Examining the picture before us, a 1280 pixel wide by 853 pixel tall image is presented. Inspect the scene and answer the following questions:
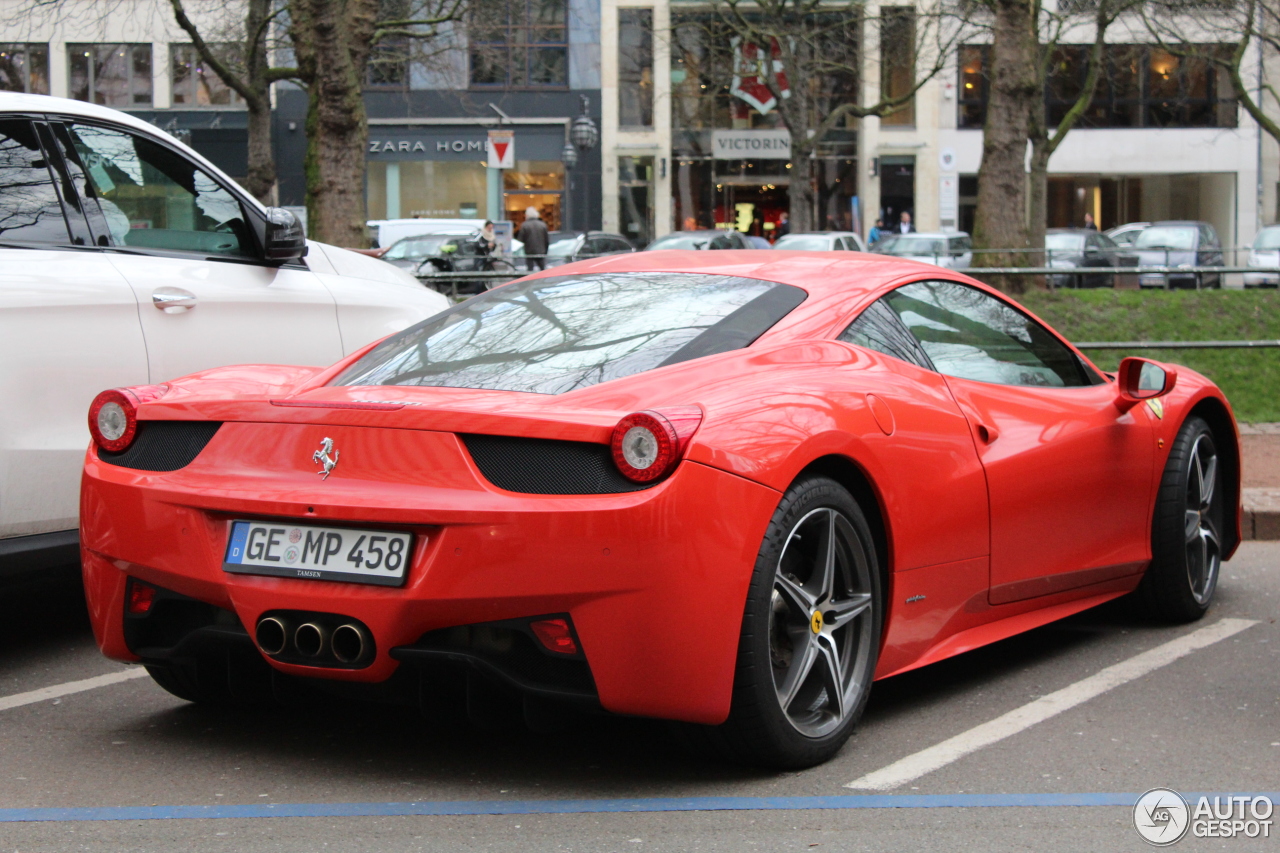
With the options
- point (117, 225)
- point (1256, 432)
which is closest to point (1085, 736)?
point (117, 225)

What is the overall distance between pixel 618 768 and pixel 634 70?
143ft

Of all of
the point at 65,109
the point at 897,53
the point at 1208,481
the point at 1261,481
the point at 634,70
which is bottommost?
the point at 1261,481

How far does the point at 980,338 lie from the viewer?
15.7 feet

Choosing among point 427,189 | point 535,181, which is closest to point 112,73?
point 427,189

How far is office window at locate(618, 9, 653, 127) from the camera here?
149ft

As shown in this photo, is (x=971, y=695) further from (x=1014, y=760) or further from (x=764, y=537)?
(x=764, y=537)

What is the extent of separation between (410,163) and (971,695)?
4327cm

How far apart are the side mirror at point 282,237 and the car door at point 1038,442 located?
8.01 ft

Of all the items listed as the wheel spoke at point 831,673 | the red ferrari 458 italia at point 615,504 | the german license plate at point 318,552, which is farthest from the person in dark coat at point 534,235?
the german license plate at point 318,552

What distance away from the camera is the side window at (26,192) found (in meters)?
4.83

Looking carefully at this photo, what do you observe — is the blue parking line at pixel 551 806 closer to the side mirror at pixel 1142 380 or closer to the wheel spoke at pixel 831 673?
the wheel spoke at pixel 831 673

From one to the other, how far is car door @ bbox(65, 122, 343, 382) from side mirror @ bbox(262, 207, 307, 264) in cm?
8

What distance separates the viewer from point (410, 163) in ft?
151

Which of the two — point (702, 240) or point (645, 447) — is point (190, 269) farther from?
point (702, 240)
